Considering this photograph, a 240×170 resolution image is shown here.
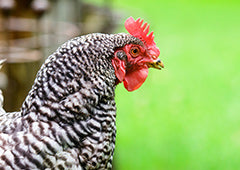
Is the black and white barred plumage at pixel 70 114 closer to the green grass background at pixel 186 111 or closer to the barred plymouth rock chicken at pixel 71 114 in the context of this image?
the barred plymouth rock chicken at pixel 71 114

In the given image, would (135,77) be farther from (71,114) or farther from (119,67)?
(71,114)

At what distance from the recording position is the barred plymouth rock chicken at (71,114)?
197 centimetres

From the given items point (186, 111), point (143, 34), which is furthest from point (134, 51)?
point (186, 111)

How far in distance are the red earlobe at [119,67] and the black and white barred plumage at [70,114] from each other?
0.10 ft

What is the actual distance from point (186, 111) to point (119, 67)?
4702 mm

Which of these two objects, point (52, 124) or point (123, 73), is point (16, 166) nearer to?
point (52, 124)

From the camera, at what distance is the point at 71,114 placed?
2035 mm

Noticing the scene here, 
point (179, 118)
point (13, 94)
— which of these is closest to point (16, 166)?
point (13, 94)

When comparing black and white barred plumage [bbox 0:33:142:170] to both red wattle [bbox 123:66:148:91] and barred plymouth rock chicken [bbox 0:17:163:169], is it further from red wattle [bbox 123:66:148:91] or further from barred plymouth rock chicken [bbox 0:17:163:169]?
red wattle [bbox 123:66:148:91]

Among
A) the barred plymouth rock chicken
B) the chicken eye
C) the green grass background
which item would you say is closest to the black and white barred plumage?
the barred plymouth rock chicken

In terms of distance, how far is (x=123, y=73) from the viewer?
2150 millimetres

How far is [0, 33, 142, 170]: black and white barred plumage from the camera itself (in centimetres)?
198

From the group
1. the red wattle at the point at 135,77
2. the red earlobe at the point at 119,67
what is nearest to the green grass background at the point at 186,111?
the red wattle at the point at 135,77

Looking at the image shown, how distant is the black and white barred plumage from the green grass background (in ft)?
9.74
